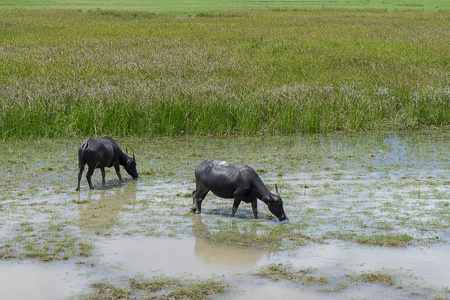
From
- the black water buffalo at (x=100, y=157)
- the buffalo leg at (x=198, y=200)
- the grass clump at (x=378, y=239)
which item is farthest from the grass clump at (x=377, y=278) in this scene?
the black water buffalo at (x=100, y=157)

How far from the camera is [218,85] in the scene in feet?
57.7

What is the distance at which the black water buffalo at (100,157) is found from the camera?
31.9 feet

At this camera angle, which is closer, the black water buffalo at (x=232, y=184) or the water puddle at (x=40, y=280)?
the water puddle at (x=40, y=280)

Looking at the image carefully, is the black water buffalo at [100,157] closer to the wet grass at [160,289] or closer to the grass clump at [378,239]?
the wet grass at [160,289]

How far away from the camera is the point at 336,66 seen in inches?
845

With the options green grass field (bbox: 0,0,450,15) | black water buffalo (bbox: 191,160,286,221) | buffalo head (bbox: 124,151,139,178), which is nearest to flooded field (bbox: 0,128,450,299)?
buffalo head (bbox: 124,151,139,178)

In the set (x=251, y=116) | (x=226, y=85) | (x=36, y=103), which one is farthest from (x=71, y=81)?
(x=251, y=116)

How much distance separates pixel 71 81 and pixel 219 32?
50.1ft

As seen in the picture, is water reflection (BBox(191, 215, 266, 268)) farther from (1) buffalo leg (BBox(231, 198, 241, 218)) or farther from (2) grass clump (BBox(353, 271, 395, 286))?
(2) grass clump (BBox(353, 271, 395, 286))

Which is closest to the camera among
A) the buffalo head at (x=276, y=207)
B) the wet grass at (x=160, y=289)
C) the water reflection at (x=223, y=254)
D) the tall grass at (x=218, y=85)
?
the wet grass at (x=160, y=289)

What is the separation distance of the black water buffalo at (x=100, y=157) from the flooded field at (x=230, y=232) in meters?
0.30

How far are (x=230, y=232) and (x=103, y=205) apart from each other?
230 cm

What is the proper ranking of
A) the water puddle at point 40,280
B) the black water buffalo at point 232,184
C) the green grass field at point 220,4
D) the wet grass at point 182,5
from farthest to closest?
1. the green grass field at point 220,4
2. the wet grass at point 182,5
3. the black water buffalo at point 232,184
4. the water puddle at point 40,280

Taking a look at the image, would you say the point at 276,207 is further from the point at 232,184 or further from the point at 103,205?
the point at 103,205
